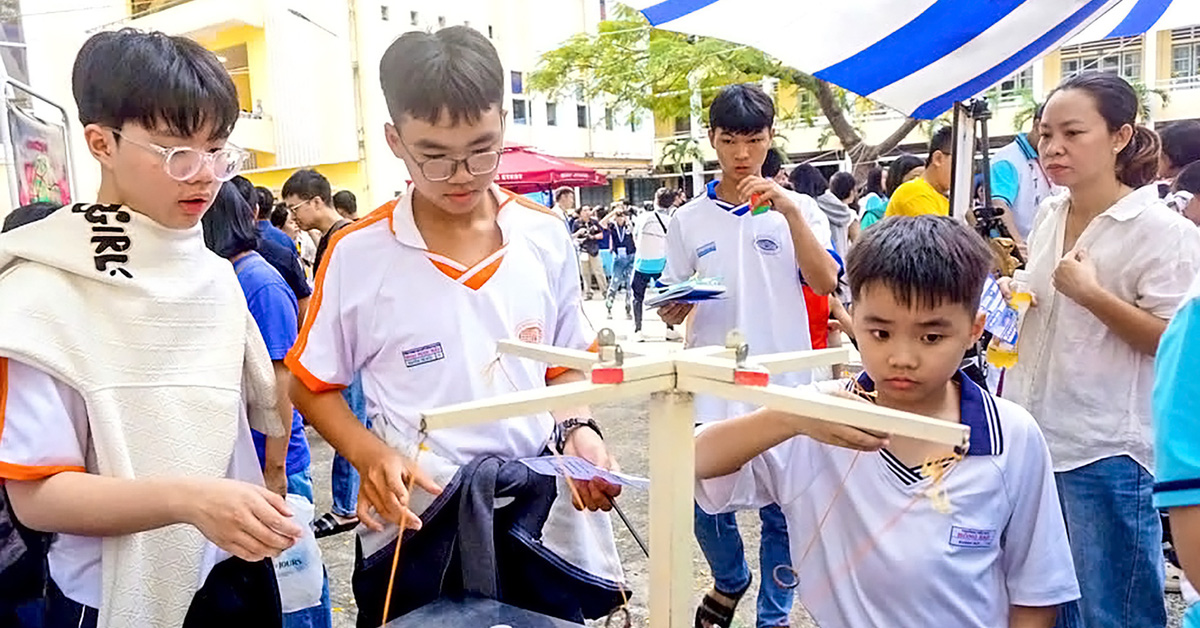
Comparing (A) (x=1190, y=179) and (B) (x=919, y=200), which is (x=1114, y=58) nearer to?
(B) (x=919, y=200)

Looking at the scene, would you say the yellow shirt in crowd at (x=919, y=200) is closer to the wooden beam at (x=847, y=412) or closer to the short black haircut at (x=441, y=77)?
the short black haircut at (x=441, y=77)

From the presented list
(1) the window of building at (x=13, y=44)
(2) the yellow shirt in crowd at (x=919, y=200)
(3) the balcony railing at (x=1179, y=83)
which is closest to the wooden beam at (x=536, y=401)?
(2) the yellow shirt in crowd at (x=919, y=200)

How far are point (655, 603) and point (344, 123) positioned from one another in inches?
730

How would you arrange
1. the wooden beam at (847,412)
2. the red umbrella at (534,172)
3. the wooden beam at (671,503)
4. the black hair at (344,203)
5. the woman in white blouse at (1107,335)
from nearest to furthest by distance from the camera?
the wooden beam at (847,412) < the wooden beam at (671,503) < the woman in white blouse at (1107,335) < the black hair at (344,203) < the red umbrella at (534,172)

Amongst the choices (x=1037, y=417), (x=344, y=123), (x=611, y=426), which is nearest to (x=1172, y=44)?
(x=344, y=123)

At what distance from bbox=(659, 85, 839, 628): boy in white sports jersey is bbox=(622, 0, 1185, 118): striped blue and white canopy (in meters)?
0.22

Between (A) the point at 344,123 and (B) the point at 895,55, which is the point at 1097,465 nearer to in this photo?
(B) the point at 895,55

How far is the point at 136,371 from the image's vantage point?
1266 mm

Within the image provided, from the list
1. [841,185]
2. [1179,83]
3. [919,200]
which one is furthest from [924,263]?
[1179,83]

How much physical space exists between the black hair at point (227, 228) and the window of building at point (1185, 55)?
24.7m

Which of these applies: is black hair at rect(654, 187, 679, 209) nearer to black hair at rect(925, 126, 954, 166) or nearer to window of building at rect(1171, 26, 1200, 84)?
black hair at rect(925, 126, 954, 166)

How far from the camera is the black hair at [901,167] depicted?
5527 mm

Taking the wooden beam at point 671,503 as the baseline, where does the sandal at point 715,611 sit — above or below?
below

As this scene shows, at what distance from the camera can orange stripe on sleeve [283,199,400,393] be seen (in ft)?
4.74
